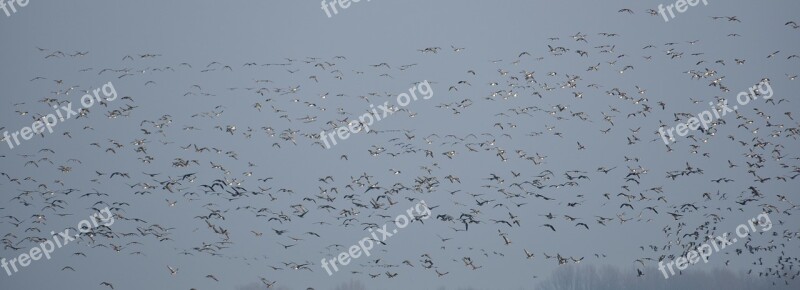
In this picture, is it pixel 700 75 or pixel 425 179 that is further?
pixel 700 75

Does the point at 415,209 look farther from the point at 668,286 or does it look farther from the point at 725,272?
the point at 725,272

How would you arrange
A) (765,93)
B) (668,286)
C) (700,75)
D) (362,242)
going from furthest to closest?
(668,286), (700,75), (362,242), (765,93)

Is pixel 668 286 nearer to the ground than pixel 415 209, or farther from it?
nearer to the ground

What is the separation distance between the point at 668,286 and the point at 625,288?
976 centimetres

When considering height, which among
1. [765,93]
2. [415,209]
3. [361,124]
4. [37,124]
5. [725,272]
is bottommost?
[725,272]

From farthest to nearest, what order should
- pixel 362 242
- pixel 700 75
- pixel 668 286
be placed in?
pixel 668 286 < pixel 700 75 < pixel 362 242

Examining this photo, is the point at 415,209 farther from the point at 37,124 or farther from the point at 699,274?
the point at 699,274

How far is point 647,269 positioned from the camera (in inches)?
A: 6698

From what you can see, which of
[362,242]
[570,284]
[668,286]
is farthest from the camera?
[570,284]

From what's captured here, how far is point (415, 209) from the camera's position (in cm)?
6412

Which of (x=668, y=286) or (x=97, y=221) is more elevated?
(x=97, y=221)

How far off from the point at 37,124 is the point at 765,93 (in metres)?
51.6

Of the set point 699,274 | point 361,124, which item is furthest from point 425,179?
point 699,274

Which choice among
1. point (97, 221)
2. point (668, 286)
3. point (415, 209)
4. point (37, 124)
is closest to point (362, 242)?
point (415, 209)
